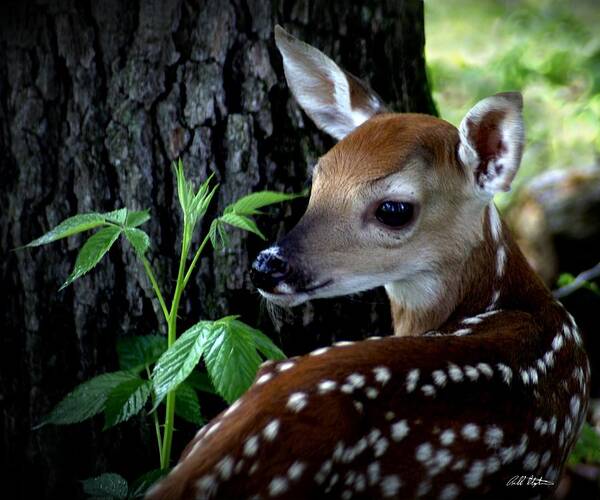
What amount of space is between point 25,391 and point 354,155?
132 centimetres

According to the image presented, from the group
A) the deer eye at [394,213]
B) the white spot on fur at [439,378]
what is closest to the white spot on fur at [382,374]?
the white spot on fur at [439,378]

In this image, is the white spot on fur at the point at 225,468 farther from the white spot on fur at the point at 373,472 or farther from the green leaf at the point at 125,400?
the green leaf at the point at 125,400

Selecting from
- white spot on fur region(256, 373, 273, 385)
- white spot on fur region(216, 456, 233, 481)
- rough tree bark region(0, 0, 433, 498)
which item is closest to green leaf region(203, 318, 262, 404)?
white spot on fur region(256, 373, 273, 385)

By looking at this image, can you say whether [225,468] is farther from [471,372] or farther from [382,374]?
[471,372]

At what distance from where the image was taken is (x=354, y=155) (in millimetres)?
2355

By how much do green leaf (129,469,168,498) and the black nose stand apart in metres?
0.56

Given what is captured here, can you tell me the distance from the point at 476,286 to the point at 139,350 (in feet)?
3.28

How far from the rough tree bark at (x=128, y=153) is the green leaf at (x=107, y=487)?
0.44 metres

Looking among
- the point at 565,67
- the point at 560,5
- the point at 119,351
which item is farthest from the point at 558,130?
the point at 119,351

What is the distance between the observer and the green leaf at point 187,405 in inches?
92.7

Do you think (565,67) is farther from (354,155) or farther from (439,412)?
(439,412)

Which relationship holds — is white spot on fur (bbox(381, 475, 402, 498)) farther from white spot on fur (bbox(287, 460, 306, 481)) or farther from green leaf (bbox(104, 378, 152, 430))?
green leaf (bbox(104, 378, 152, 430))

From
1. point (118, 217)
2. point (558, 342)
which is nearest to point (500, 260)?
point (558, 342)

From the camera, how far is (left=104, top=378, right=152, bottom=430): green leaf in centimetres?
221
